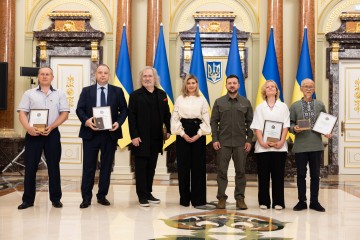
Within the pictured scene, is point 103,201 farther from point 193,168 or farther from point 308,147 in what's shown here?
point 308,147

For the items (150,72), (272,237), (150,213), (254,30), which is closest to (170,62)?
(254,30)

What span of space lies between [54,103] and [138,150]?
40.0 inches

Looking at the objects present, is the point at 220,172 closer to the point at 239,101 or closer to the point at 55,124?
the point at 239,101

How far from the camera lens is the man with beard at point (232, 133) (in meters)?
5.04

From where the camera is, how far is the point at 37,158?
499cm

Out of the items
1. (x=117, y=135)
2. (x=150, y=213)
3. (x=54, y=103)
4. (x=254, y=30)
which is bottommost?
(x=150, y=213)

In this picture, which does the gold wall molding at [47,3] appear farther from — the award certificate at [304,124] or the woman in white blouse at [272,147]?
the award certificate at [304,124]

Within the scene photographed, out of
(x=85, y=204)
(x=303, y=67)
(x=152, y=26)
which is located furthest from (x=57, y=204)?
(x=303, y=67)

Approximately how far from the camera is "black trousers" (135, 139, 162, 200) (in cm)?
522

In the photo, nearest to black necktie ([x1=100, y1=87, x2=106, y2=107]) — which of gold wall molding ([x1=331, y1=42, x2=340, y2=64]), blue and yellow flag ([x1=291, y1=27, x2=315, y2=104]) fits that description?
blue and yellow flag ([x1=291, y1=27, x2=315, y2=104])

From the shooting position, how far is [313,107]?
5.09 meters

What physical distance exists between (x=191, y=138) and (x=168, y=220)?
108 cm

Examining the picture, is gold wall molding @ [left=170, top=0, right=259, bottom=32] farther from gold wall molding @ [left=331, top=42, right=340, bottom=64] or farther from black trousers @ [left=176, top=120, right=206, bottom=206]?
black trousers @ [left=176, top=120, right=206, bottom=206]

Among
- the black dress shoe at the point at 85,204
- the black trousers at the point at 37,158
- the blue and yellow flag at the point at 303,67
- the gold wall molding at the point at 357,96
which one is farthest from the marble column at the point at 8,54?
the gold wall molding at the point at 357,96
